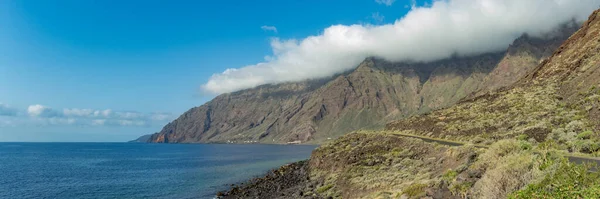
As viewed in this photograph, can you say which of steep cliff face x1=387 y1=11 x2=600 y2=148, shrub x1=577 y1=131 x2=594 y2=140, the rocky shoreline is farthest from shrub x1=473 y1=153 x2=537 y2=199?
the rocky shoreline

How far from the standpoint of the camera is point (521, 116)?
44219 mm

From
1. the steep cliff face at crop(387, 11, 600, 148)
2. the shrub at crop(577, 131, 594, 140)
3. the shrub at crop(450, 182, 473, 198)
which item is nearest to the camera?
the shrub at crop(450, 182, 473, 198)

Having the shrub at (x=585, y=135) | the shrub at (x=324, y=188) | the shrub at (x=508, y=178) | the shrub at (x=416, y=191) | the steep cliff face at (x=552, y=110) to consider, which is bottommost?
the shrub at (x=324, y=188)

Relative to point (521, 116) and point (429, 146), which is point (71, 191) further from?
point (521, 116)

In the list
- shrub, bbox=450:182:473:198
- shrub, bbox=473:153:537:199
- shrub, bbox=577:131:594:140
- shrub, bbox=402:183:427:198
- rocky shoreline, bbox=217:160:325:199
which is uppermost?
shrub, bbox=577:131:594:140

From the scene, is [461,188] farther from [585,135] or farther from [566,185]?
[585,135]

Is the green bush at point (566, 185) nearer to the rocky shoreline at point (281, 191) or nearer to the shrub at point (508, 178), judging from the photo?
the shrub at point (508, 178)

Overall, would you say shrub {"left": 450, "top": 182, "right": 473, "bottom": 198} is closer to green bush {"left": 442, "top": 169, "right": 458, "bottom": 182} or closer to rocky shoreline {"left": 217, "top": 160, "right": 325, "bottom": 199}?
green bush {"left": 442, "top": 169, "right": 458, "bottom": 182}

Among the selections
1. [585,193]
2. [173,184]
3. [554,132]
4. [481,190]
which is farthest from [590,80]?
[173,184]

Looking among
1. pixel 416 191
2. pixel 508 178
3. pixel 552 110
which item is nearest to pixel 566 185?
pixel 508 178

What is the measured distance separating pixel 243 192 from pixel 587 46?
2506 inches

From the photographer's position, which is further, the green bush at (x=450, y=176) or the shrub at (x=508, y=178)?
the green bush at (x=450, y=176)

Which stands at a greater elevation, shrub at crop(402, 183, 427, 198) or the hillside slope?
the hillside slope

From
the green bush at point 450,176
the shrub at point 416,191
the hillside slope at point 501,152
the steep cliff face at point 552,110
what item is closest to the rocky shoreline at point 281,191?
the hillside slope at point 501,152
